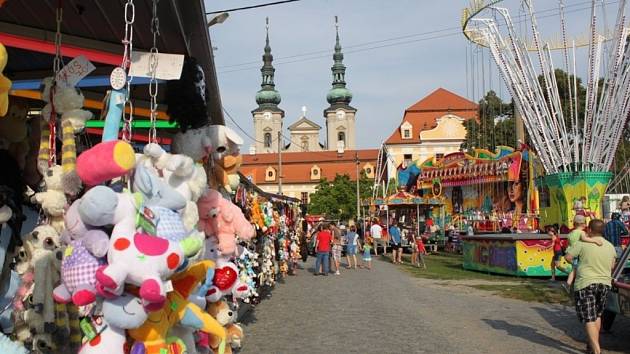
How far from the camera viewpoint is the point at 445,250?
1116 inches

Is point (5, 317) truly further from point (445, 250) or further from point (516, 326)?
point (445, 250)

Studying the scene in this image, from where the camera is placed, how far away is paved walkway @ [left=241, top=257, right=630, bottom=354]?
743cm

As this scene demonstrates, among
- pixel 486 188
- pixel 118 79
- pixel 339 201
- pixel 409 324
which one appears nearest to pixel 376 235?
pixel 486 188

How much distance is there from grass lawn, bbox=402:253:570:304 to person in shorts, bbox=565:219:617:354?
484 cm

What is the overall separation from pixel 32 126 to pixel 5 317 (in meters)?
1.35

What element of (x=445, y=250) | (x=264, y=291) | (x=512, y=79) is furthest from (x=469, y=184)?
(x=264, y=291)

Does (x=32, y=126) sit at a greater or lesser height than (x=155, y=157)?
greater

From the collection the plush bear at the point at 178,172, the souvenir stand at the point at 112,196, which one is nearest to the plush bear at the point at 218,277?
the souvenir stand at the point at 112,196

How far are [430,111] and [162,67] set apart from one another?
70.1m

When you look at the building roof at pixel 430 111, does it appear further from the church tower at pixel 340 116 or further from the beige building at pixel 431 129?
the church tower at pixel 340 116

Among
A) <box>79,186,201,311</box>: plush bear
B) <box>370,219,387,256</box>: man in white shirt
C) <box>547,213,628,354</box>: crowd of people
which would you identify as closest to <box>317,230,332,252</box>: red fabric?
<box>370,219,387,256</box>: man in white shirt

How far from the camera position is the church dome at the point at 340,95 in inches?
4100

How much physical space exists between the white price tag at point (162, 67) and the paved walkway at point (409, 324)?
445 cm

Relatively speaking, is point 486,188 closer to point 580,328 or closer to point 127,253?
point 580,328
